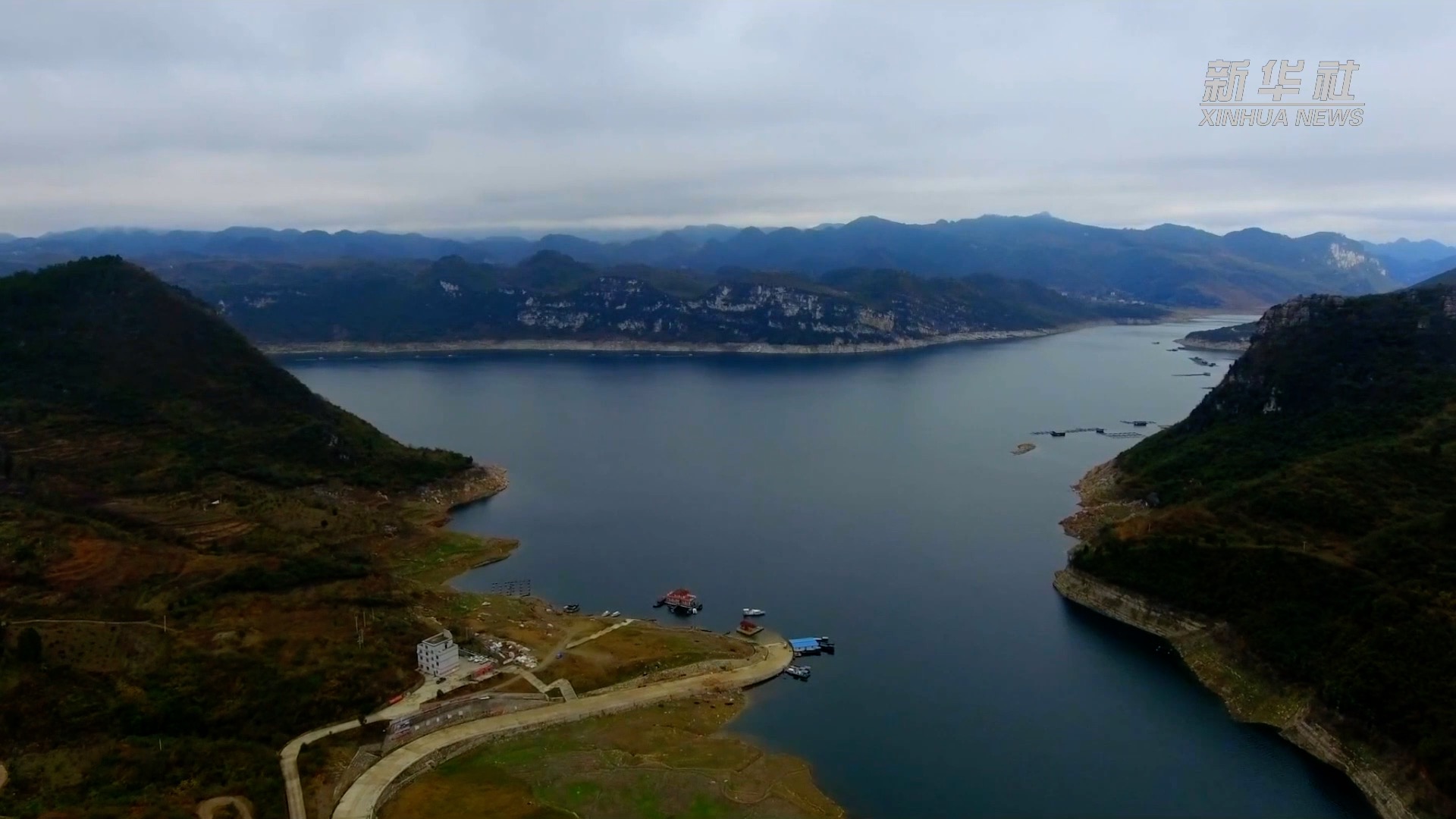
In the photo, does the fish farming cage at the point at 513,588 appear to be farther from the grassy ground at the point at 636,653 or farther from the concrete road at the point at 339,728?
the concrete road at the point at 339,728

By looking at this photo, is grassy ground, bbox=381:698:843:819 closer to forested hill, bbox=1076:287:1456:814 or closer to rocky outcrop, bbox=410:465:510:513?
forested hill, bbox=1076:287:1456:814

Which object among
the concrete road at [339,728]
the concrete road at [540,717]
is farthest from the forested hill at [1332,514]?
the concrete road at [339,728]

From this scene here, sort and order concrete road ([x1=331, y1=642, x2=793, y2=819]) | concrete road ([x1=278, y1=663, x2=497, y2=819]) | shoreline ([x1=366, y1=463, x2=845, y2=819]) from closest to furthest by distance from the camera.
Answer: concrete road ([x1=278, y1=663, x2=497, y2=819]) → concrete road ([x1=331, y1=642, x2=793, y2=819]) → shoreline ([x1=366, y1=463, x2=845, y2=819])

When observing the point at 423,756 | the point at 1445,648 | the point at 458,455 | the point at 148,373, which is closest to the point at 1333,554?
the point at 1445,648

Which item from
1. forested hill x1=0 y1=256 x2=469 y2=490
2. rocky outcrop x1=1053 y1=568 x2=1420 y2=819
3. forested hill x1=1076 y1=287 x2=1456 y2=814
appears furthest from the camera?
forested hill x1=0 y1=256 x2=469 y2=490

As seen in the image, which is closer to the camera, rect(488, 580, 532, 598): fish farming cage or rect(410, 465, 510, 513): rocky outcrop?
rect(488, 580, 532, 598): fish farming cage

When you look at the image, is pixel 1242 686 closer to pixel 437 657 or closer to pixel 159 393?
pixel 437 657

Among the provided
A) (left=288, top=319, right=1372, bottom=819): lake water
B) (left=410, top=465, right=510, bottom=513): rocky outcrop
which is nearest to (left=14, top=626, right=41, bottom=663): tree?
(left=288, top=319, right=1372, bottom=819): lake water
